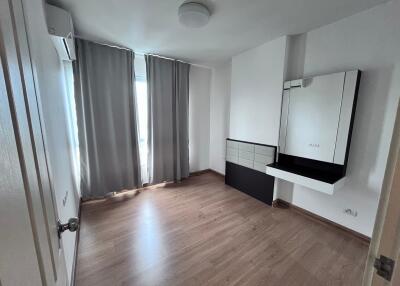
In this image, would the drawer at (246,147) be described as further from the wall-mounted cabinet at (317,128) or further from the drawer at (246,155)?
the wall-mounted cabinet at (317,128)

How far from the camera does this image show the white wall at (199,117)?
12.4 feet

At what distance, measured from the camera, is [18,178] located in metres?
0.41

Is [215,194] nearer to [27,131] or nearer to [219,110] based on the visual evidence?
[219,110]

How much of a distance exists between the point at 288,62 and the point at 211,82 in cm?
185

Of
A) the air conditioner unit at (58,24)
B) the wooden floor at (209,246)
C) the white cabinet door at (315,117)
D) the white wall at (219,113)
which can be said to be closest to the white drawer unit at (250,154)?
the white cabinet door at (315,117)

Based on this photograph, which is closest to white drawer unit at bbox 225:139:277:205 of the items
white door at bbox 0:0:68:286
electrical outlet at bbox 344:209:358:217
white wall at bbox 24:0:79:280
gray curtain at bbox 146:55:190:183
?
electrical outlet at bbox 344:209:358:217

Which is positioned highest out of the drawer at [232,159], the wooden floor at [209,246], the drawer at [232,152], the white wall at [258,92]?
the white wall at [258,92]

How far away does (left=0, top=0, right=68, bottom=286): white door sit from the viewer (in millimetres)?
338

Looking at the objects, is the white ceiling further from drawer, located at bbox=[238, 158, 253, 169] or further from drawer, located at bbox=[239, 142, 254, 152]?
drawer, located at bbox=[238, 158, 253, 169]

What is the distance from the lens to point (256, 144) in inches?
114

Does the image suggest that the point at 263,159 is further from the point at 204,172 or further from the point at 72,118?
the point at 72,118

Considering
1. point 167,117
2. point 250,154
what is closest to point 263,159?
point 250,154

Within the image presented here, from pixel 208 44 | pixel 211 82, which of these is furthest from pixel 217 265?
pixel 211 82

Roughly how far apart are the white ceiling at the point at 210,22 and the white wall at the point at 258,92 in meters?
0.21
